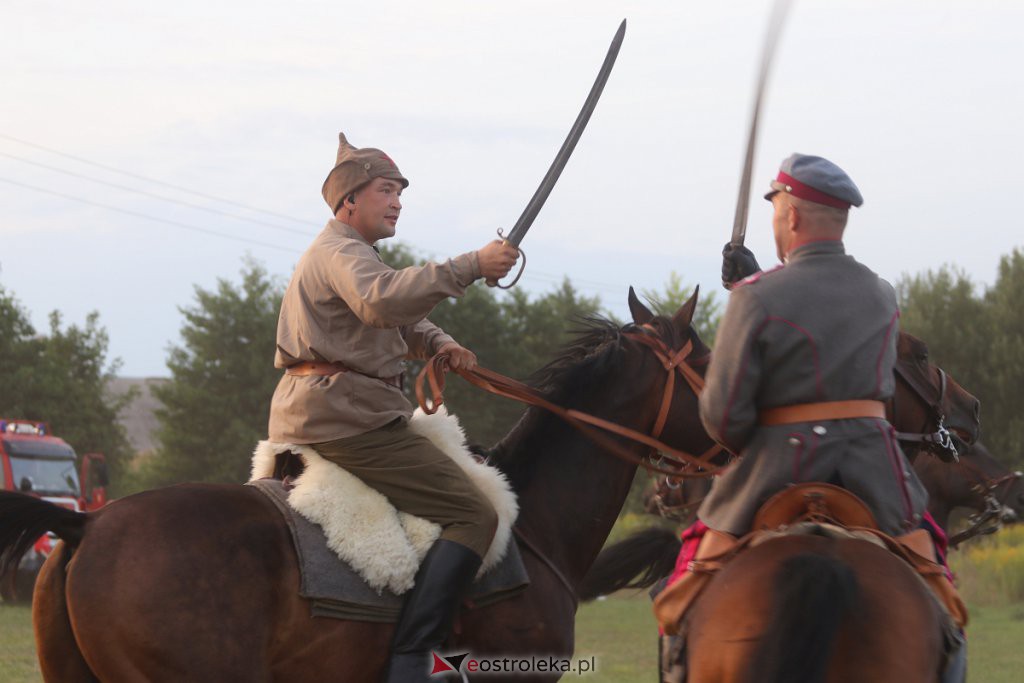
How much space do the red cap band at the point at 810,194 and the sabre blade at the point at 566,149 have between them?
1422 mm

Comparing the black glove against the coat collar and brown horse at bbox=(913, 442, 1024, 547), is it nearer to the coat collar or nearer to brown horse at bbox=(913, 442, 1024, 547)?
the coat collar

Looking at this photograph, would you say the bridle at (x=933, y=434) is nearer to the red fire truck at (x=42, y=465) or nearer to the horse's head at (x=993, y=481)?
the horse's head at (x=993, y=481)

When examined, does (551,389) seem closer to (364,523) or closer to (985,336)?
(364,523)

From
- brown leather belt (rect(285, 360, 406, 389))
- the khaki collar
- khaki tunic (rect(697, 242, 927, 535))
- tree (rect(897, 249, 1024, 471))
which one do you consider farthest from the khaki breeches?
tree (rect(897, 249, 1024, 471))

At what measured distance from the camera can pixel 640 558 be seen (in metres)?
7.32

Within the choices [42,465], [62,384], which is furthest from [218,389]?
[42,465]

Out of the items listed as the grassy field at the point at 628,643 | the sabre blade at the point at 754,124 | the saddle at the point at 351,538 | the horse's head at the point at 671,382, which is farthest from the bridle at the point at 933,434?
the grassy field at the point at 628,643

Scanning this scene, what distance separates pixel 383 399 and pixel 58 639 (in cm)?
156

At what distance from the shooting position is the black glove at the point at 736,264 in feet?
19.4

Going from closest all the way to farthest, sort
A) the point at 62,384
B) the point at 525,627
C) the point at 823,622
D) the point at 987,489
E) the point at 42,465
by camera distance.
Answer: the point at 823,622
the point at 525,627
the point at 987,489
the point at 42,465
the point at 62,384

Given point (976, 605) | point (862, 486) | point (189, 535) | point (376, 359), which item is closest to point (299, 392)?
point (376, 359)

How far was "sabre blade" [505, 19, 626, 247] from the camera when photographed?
5.55 meters

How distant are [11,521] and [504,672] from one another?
2.06 metres

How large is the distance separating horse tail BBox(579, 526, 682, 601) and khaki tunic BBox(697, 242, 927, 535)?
2923 mm
